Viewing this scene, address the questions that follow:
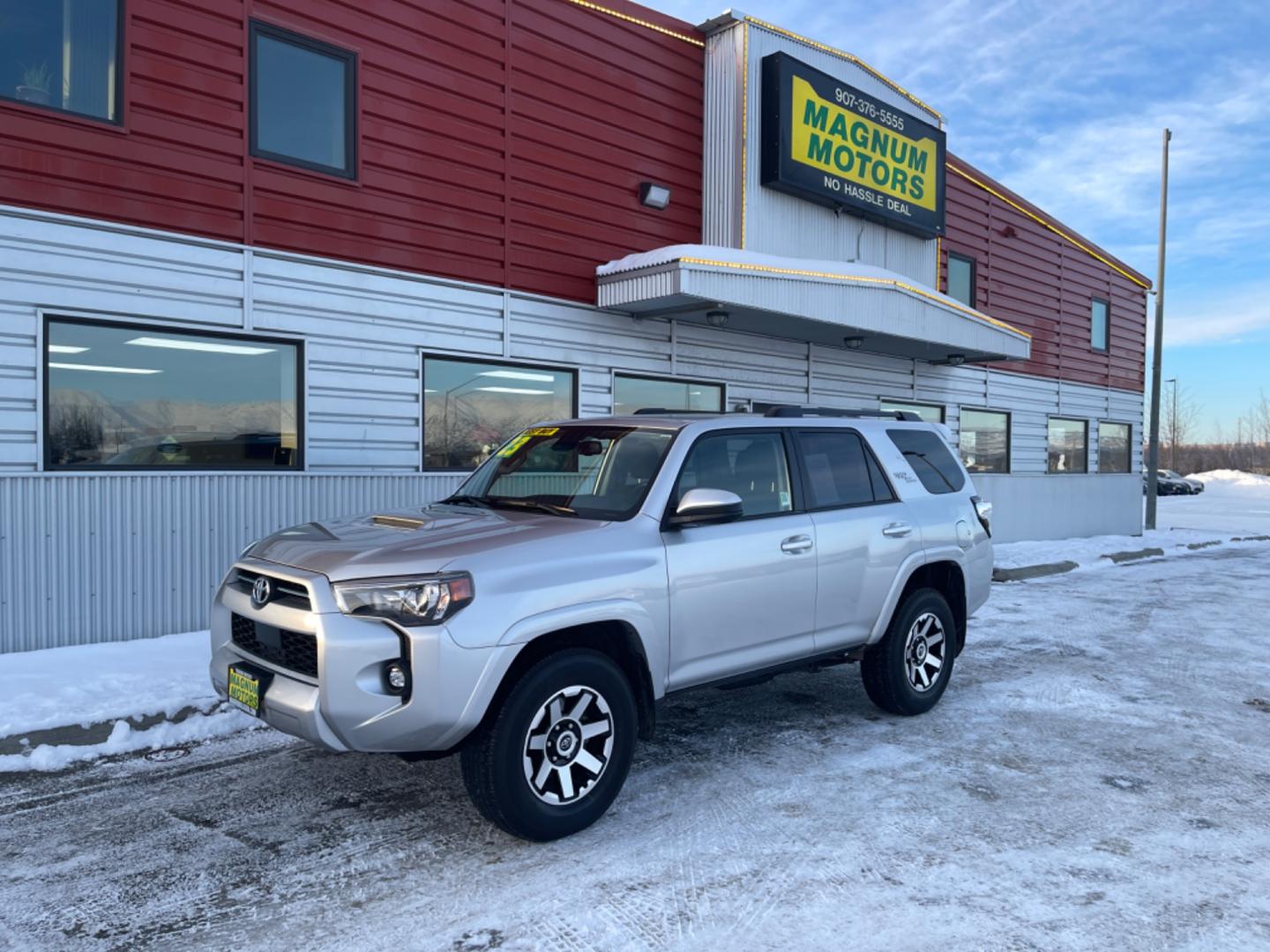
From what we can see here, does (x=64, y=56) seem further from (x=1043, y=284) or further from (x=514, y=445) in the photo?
(x=1043, y=284)

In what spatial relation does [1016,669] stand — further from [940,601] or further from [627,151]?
[627,151]

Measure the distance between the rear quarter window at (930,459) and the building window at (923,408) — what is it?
30.4 feet

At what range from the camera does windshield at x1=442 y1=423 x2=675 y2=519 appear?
15.3ft

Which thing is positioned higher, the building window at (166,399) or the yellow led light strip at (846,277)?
the yellow led light strip at (846,277)

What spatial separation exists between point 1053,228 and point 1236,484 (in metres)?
46.0

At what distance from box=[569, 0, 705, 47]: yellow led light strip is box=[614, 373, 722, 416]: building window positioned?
4295mm

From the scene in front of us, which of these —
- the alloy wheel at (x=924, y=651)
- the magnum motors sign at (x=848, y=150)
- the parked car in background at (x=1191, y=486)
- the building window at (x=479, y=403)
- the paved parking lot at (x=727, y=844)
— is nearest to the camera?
the paved parking lot at (x=727, y=844)

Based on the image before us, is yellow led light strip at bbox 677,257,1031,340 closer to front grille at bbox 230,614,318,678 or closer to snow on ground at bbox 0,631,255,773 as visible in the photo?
snow on ground at bbox 0,631,255,773

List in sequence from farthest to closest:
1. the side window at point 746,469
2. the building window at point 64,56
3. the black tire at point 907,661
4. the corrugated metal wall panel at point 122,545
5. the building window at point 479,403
A: the building window at point 479,403, the building window at point 64,56, the corrugated metal wall panel at point 122,545, the black tire at point 907,661, the side window at point 746,469

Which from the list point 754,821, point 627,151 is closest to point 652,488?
point 754,821

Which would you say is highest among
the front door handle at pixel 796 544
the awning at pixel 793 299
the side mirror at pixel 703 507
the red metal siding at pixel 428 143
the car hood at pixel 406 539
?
the red metal siding at pixel 428 143

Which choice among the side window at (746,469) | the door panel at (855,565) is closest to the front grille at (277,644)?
the side window at (746,469)

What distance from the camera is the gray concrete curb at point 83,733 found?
16.7ft

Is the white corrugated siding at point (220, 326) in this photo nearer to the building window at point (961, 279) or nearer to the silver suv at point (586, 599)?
the silver suv at point (586, 599)
